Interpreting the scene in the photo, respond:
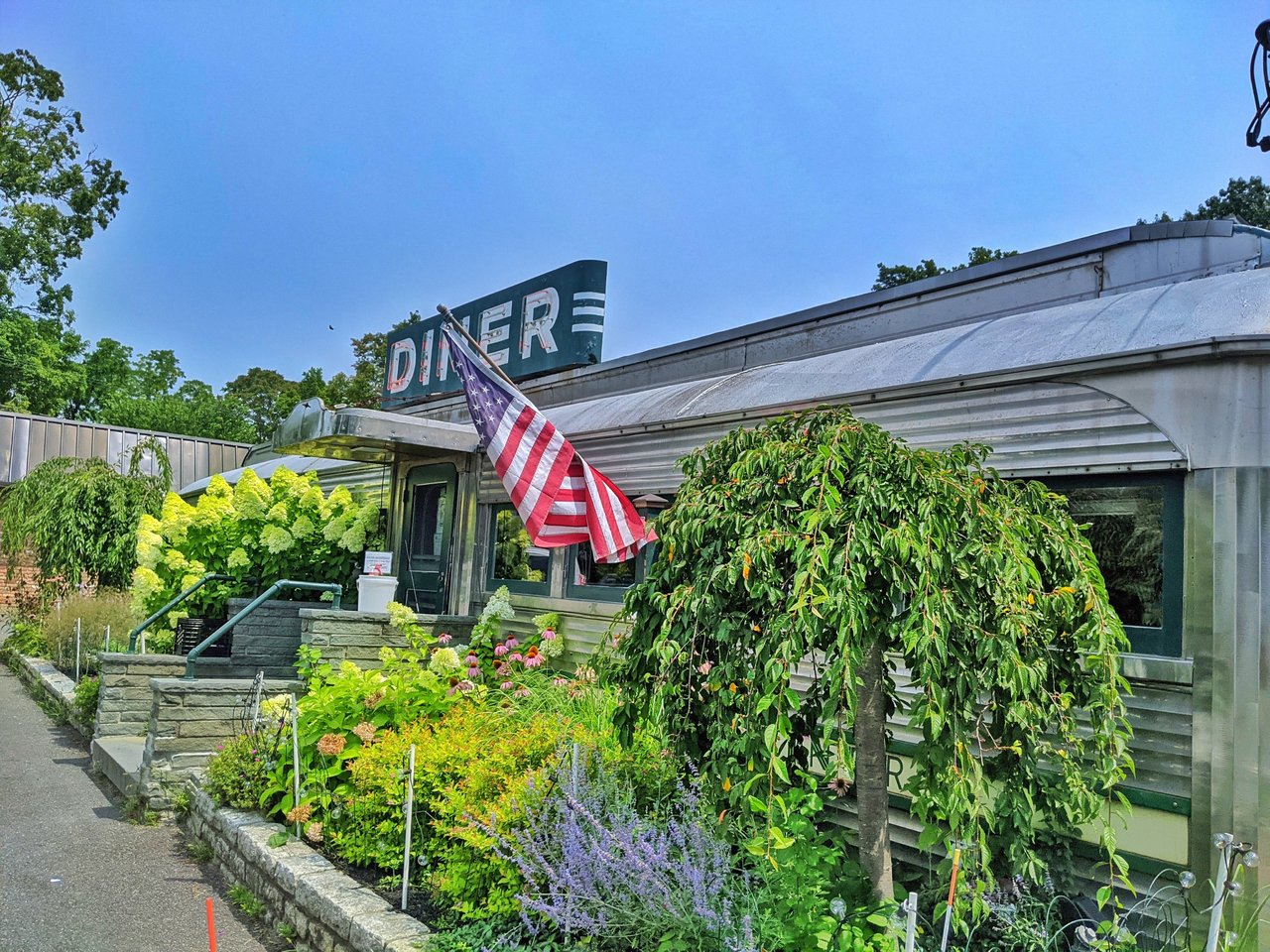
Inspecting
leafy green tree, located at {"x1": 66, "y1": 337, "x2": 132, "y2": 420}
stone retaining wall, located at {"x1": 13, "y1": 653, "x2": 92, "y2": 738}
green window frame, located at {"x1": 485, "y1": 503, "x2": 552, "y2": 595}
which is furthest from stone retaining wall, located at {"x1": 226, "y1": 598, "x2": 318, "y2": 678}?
leafy green tree, located at {"x1": 66, "y1": 337, "x2": 132, "y2": 420}

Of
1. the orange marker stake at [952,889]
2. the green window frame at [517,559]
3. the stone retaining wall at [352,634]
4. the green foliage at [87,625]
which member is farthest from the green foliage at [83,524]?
the orange marker stake at [952,889]

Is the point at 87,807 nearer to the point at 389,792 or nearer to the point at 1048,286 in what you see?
the point at 389,792

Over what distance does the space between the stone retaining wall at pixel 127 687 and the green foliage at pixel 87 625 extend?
2.56 meters

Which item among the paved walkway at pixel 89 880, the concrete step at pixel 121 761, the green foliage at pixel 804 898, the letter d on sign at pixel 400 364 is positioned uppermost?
the letter d on sign at pixel 400 364

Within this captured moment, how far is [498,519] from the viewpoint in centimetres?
956

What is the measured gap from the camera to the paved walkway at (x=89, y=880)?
503 centimetres

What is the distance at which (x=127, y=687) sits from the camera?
9.17 meters

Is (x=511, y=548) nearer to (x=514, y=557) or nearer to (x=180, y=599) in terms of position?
(x=514, y=557)

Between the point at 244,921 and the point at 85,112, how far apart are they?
3238cm

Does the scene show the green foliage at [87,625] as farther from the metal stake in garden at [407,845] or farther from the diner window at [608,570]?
the metal stake in garden at [407,845]

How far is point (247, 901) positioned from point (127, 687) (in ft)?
14.9

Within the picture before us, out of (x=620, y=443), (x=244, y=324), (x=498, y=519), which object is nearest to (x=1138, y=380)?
(x=620, y=443)

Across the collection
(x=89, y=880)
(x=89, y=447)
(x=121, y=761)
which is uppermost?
(x=89, y=447)

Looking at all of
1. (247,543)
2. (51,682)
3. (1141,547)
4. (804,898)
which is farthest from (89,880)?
(51,682)
